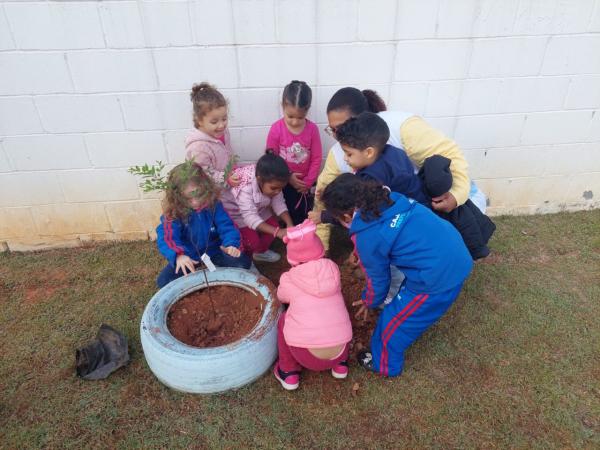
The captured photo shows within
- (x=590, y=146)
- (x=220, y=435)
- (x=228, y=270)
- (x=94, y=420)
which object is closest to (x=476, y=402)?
(x=220, y=435)

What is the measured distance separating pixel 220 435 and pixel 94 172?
228 centimetres

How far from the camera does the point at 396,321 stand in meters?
2.35

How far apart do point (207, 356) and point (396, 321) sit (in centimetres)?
103

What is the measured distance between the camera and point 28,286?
10.7ft

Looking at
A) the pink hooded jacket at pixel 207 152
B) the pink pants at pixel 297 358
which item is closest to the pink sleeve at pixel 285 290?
the pink pants at pixel 297 358

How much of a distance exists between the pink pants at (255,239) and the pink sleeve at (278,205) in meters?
0.10

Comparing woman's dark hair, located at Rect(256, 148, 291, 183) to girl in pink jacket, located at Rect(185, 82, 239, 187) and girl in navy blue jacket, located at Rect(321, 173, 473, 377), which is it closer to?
girl in pink jacket, located at Rect(185, 82, 239, 187)

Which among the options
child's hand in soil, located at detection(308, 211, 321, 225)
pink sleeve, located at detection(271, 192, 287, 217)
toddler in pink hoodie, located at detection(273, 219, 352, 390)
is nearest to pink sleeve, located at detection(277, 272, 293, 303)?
toddler in pink hoodie, located at detection(273, 219, 352, 390)

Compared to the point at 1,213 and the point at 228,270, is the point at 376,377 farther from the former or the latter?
the point at 1,213

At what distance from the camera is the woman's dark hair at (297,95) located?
2.88 m

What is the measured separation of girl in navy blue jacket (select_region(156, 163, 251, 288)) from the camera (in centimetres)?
244

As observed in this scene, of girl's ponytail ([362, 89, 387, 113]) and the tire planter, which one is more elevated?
girl's ponytail ([362, 89, 387, 113])

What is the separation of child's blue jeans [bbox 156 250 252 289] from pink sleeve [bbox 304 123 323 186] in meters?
0.80

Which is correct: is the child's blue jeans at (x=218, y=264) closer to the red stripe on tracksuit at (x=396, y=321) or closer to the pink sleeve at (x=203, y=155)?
the pink sleeve at (x=203, y=155)
